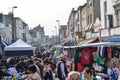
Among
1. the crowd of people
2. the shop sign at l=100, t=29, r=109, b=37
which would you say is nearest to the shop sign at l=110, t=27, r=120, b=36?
the shop sign at l=100, t=29, r=109, b=37

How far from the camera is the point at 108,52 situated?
73.0ft

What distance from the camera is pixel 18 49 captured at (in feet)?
111

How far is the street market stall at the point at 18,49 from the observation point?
33569mm

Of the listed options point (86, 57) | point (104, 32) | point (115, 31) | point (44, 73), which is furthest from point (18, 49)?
point (44, 73)

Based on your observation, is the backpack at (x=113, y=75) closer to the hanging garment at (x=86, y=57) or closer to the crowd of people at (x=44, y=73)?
the crowd of people at (x=44, y=73)

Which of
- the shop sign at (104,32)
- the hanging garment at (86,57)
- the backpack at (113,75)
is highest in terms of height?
the shop sign at (104,32)

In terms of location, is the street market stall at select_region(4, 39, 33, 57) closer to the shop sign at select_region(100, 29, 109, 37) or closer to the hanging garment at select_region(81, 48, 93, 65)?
the shop sign at select_region(100, 29, 109, 37)

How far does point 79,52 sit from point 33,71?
13.4 meters

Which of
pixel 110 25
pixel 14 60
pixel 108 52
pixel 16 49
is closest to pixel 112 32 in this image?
pixel 110 25

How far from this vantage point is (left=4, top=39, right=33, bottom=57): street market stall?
110 feet

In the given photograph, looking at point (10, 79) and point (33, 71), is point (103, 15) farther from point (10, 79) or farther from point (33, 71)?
point (33, 71)

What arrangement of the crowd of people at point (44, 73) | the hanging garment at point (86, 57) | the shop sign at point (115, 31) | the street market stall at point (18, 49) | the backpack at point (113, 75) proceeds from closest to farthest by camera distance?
the crowd of people at point (44, 73) < the backpack at point (113, 75) < the hanging garment at point (86, 57) < the street market stall at point (18, 49) < the shop sign at point (115, 31)

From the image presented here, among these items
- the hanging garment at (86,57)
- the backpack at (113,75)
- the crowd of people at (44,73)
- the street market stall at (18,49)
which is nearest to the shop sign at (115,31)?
the street market stall at (18,49)

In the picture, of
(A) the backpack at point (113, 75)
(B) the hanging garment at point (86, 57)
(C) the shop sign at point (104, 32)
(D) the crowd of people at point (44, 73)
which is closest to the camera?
(D) the crowd of people at point (44, 73)
